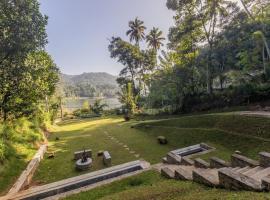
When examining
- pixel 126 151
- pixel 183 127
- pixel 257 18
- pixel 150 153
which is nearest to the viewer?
pixel 150 153

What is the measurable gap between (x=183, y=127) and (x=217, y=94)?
684 cm

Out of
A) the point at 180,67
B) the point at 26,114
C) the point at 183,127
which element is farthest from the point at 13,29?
the point at 180,67

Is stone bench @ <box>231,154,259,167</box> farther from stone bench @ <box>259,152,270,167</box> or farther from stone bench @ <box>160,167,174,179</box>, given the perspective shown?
stone bench @ <box>160,167,174,179</box>

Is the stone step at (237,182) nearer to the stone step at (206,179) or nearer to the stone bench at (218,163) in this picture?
the stone step at (206,179)

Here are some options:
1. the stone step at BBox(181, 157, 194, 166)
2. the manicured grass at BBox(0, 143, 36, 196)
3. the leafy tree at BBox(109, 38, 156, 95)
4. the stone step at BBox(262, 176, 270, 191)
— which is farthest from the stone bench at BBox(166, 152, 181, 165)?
the leafy tree at BBox(109, 38, 156, 95)

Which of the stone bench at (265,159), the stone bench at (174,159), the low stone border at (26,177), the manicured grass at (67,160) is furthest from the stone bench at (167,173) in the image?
the low stone border at (26,177)

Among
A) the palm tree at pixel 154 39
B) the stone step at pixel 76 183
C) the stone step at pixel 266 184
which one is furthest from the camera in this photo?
the palm tree at pixel 154 39

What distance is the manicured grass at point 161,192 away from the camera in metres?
4.15

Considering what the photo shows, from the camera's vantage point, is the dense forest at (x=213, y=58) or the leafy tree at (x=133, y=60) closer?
the dense forest at (x=213, y=58)

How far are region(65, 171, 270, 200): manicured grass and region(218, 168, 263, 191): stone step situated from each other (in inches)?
7.7

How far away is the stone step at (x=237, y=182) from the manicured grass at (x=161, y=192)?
0.20 m

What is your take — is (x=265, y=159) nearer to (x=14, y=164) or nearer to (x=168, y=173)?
(x=168, y=173)

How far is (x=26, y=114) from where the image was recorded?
680 inches

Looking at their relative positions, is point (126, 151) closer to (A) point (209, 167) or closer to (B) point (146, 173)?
(B) point (146, 173)
